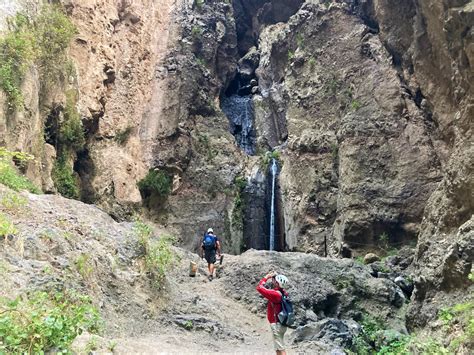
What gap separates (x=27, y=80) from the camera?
13648 mm

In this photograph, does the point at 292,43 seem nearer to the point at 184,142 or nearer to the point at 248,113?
the point at 248,113

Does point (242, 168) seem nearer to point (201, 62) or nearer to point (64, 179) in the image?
point (201, 62)

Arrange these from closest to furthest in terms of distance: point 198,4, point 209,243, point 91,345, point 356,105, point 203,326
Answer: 1. point 91,345
2. point 203,326
3. point 209,243
4. point 356,105
5. point 198,4

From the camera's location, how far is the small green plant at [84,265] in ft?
26.7

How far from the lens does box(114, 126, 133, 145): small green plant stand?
23609 mm

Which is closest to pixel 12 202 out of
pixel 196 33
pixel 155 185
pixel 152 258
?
pixel 152 258

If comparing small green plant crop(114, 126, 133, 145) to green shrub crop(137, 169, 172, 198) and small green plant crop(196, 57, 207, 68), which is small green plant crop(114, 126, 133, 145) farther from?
small green plant crop(196, 57, 207, 68)

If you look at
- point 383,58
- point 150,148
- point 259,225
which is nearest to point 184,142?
point 150,148

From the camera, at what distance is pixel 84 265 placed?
8312 millimetres

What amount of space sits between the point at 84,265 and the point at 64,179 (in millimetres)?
10057

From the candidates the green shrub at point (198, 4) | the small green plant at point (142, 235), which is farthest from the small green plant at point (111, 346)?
the green shrub at point (198, 4)

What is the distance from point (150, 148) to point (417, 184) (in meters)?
14.3

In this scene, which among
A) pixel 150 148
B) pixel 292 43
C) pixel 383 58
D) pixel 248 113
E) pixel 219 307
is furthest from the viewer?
pixel 248 113

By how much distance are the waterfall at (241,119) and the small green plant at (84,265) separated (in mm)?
22420
